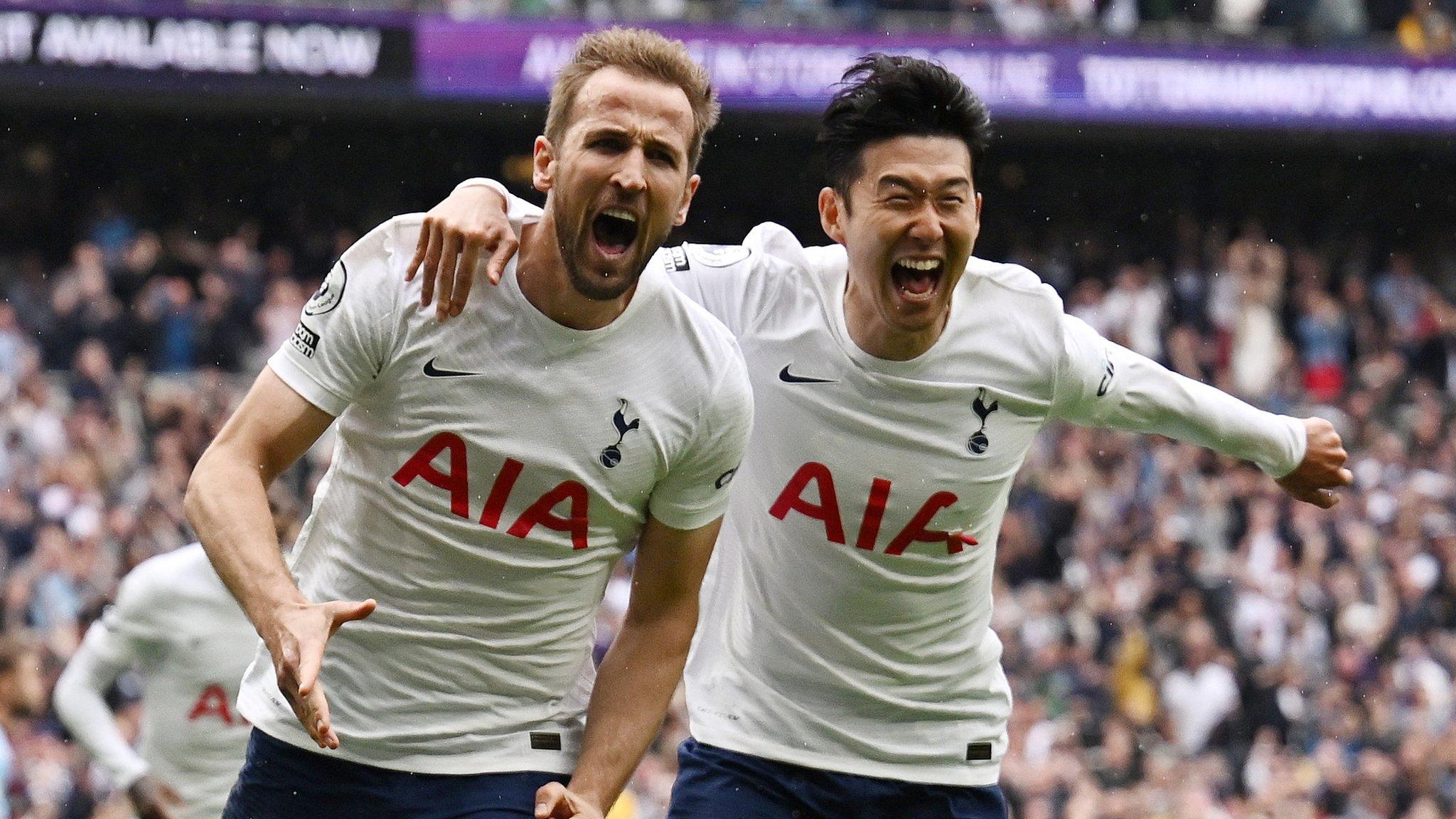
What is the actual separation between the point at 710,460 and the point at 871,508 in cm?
67

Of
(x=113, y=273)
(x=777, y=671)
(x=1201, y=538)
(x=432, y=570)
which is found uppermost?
(x=432, y=570)

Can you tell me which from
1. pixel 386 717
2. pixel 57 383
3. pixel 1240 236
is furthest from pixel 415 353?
pixel 1240 236

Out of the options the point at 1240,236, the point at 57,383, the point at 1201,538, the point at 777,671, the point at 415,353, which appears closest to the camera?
the point at 415,353

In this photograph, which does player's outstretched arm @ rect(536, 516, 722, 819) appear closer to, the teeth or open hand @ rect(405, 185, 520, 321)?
open hand @ rect(405, 185, 520, 321)

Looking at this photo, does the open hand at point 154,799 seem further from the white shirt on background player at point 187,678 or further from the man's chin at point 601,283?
the man's chin at point 601,283

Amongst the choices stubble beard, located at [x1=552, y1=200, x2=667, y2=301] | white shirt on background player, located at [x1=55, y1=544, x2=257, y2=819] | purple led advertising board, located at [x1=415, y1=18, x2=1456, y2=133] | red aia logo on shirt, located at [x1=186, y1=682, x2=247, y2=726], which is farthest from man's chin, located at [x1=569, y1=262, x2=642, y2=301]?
purple led advertising board, located at [x1=415, y1=18, x2=1456, y2=133]

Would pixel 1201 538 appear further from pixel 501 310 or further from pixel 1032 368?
pixel 501 310

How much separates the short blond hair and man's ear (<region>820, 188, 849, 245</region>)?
0.82 metres

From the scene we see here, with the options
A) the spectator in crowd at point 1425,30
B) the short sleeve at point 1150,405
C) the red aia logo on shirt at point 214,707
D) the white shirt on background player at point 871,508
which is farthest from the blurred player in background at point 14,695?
the spectator in crowd at point 1425,30

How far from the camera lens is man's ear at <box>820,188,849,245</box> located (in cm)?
515

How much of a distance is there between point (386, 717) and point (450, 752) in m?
0.15

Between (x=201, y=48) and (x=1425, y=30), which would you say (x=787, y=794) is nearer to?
(x=201, y=48)

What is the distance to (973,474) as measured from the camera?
504cm

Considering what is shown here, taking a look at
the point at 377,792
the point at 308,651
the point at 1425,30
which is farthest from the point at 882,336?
the point at 1425,30
